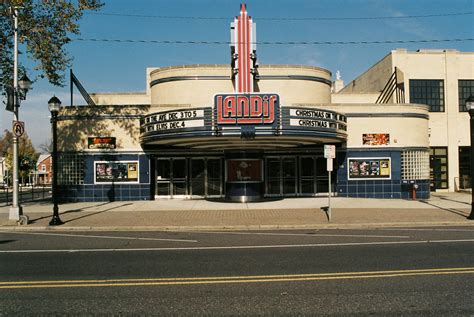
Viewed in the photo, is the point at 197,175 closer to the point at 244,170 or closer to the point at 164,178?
the point at 164,178

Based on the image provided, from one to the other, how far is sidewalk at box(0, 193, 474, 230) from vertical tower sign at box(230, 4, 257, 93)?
20.2ft

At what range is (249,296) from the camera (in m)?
6.04

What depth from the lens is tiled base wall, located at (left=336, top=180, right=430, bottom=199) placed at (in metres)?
23.4

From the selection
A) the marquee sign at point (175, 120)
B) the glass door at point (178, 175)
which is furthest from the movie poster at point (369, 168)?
the marquee sign at point (175, 120)

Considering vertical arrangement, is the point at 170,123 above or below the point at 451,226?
above

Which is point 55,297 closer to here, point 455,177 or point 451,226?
point 451,226

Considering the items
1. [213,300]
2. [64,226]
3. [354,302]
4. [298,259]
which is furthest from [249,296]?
[64,226]

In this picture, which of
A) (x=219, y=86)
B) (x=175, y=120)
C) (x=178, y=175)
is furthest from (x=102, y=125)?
(x=219, y=86)

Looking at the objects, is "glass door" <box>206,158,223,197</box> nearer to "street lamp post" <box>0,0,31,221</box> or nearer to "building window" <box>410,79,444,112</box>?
"street lamp post" <box>0,0,31,221</box>

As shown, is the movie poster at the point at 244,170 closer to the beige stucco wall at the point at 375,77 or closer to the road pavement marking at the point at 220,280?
the beige stucco wall at the point at 375,77

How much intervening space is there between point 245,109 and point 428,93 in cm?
1752

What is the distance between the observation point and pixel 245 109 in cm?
1800

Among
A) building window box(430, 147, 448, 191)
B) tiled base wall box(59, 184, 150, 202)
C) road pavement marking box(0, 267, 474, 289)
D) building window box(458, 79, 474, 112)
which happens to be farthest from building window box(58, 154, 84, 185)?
building window box(458, 79, 474, 112)

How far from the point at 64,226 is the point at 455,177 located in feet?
84.6
